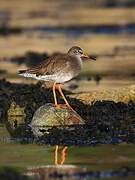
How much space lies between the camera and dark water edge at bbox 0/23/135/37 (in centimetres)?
2975

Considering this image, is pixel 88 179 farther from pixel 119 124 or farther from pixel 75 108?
pixel 75 108

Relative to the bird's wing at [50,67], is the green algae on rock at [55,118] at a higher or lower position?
lower

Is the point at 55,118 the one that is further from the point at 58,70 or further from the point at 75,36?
the point at 75,36

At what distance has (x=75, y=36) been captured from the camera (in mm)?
28531

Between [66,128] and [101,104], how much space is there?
1277mm

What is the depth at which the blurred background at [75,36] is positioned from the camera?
19.6 meters

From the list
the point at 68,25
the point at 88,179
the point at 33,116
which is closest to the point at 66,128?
the point at 33,116

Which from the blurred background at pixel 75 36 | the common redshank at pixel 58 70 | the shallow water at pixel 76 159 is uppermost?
the blurred background at pixel 75 36

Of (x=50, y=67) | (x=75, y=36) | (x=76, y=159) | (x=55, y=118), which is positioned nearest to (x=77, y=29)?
(x=75, y=36)

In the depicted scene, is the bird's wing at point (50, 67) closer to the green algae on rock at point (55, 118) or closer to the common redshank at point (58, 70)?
the common redshank at point (58, 70)

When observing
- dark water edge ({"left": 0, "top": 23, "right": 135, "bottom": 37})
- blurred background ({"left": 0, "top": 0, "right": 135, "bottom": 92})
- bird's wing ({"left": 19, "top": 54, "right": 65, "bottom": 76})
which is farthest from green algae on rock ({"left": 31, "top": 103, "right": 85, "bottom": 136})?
dark water edge ({"left": 0, "top": 23, "right": 135, "bottom": 37})

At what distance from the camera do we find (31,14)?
122 ft

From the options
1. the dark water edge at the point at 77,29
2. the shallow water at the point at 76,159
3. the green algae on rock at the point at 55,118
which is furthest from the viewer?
the dark water edge at the point at 77,29

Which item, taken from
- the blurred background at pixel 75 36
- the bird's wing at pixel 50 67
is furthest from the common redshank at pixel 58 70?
the blurred background at pixel 75 36
